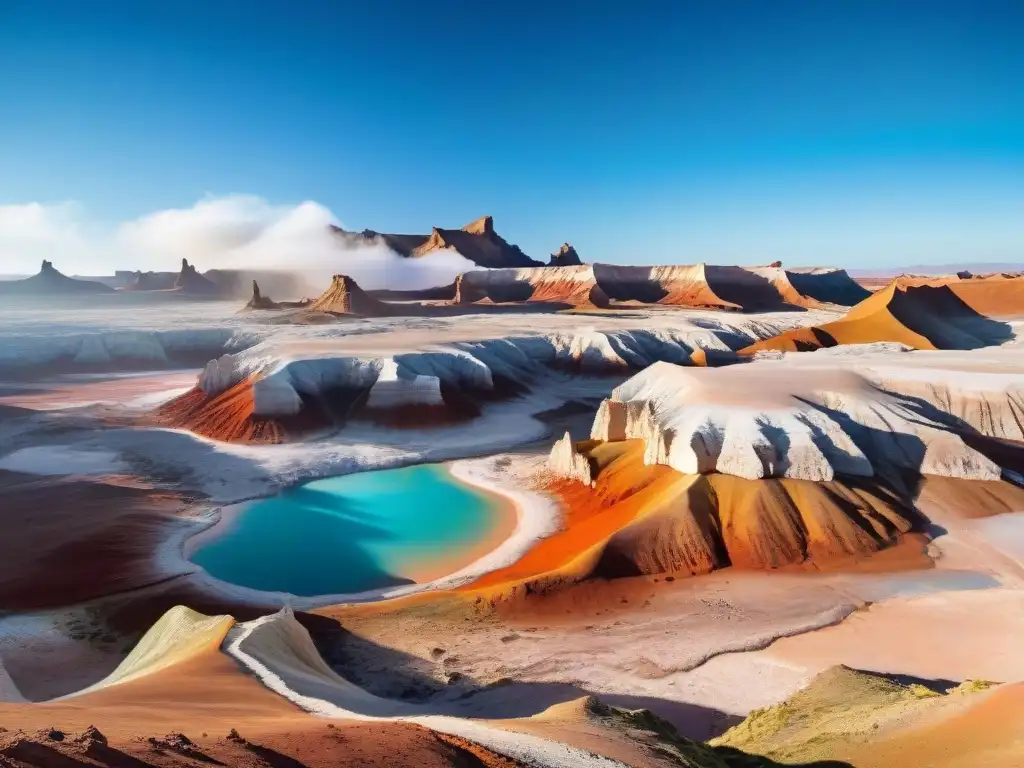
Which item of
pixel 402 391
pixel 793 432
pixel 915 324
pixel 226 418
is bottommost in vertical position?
pixel 226 418

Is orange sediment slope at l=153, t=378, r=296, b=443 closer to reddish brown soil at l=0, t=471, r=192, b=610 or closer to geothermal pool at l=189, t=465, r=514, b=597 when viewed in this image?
geothermal pool at l=189, t=465, r=514, b=597


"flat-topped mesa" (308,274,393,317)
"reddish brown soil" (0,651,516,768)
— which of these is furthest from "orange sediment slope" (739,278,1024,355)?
"reddish brown soil" (0,651,516,768)

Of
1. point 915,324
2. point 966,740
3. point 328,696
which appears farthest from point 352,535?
point 915,324

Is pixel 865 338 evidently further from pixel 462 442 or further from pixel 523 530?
pixel 523 530

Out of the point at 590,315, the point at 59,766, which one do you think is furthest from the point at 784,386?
the point at 590,315

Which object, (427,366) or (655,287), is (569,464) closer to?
(427,366)

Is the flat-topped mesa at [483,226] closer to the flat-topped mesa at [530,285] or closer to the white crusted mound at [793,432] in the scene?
the flat-topped mesa at [530,285]

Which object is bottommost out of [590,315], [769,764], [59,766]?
[769,764]
